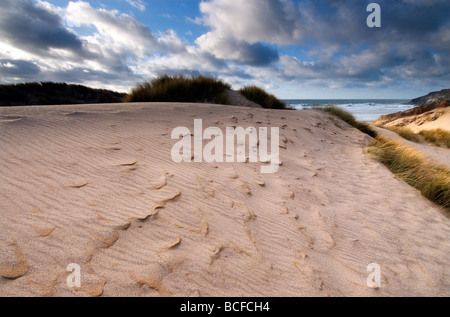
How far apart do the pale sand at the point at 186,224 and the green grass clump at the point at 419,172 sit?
9.3 inches

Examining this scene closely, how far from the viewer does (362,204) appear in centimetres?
325

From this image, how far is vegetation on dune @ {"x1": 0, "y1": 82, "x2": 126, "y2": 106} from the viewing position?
10.8 metres

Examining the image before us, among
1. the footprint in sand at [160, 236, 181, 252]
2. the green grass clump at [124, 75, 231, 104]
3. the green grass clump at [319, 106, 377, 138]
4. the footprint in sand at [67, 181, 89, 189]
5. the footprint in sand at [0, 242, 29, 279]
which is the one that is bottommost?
the footprint in sand at [160, 236, 181, 252]

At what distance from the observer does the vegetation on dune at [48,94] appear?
1081 centimetres

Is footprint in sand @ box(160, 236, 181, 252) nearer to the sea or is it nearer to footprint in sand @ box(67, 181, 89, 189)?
footprint in sand @ box(67, 181, 89, 189)

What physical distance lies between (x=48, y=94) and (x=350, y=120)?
15.1 m

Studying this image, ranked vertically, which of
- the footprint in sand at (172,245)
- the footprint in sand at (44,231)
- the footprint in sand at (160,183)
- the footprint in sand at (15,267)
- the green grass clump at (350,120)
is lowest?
the footprint in sand at (172,245)

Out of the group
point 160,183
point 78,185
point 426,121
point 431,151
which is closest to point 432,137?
point 431,151

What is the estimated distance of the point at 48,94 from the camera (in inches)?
472

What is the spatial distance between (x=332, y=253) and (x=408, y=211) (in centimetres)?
203

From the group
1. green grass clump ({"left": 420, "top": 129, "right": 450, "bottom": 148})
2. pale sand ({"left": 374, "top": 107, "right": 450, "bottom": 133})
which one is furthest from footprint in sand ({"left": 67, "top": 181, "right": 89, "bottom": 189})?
pale sand ({"left": 374, "top": 107, "right": 450, "bottom": 133})

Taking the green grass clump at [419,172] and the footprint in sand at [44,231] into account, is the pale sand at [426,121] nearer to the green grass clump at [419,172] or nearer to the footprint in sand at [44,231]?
the green grass clump at [419,172]

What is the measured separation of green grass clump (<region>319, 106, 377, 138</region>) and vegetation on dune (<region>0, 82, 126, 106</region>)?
12.2 metres

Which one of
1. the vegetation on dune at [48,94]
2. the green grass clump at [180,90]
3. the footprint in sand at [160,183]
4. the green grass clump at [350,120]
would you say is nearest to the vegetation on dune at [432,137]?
the green grass clump at [350,120]
